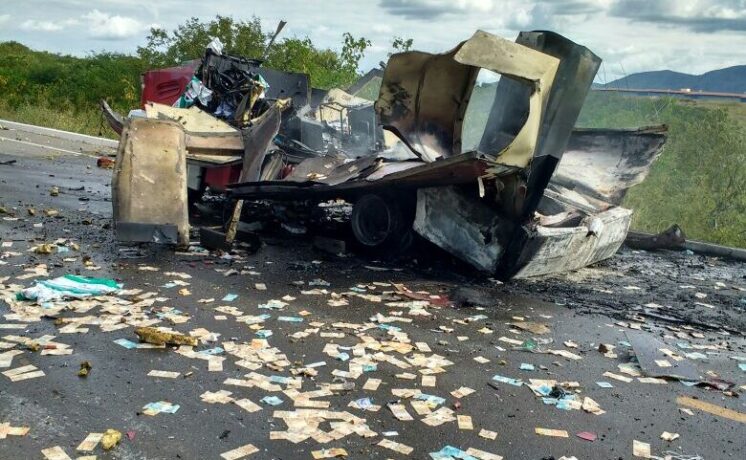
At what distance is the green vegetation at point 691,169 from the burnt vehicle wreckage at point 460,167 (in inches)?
145

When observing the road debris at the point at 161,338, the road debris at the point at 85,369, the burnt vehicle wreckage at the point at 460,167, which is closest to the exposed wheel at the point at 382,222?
the burnt vehicle wreckage at the point at 460,167

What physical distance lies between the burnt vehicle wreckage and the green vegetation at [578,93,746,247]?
3.69 metres

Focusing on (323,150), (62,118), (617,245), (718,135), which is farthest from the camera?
(62,118)

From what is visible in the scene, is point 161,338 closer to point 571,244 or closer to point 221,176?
point 571,244

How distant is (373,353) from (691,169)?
10245 mm

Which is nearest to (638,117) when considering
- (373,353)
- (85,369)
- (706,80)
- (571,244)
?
(706,80)

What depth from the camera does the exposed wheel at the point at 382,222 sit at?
7586 mm

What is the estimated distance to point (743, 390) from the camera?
4.48m

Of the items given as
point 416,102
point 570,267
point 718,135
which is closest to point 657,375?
point 570,267

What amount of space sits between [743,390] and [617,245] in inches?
153

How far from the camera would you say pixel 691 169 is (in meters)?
12.7

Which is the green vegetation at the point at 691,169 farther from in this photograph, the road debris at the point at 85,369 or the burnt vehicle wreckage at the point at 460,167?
the road debris at the point at 85,369

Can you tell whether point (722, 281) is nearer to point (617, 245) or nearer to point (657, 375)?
point (617, 245)

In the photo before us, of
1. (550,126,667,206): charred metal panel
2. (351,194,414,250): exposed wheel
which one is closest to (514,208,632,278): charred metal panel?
(550,126,667,206): charred metal panel
